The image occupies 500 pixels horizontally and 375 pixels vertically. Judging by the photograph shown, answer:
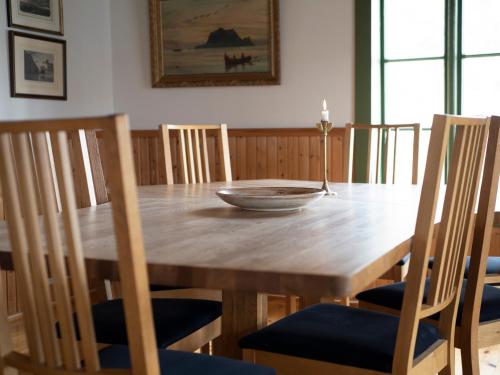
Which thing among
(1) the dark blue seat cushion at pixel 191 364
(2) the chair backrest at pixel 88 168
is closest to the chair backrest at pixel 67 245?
(1) the dark blue seat cushion at pixel 191 364

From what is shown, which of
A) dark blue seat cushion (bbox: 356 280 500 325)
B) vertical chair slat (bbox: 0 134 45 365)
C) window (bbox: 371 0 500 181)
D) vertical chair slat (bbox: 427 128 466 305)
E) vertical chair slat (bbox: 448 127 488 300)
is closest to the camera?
vertical chair slat (bbox: 0 134 45 365)

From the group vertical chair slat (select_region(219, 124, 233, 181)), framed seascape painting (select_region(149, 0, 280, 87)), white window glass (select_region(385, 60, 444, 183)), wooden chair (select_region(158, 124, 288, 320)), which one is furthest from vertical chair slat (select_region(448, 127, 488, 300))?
framed seascape painting (select_region(149, 0, 280, 87))

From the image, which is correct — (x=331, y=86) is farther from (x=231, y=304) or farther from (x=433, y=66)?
(x=231, y=304)

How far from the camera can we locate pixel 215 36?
4.50 meters

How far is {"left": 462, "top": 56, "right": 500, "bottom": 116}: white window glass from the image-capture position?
4.02m

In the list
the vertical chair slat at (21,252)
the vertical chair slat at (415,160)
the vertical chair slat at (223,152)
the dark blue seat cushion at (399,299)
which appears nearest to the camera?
the vertical chair slat at (21,252)

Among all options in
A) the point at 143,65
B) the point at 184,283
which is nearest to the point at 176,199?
the point at 184,283

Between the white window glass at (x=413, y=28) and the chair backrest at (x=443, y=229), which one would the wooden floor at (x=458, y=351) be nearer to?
the chair backrest at (x=443, y=229)

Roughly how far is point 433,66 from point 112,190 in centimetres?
341

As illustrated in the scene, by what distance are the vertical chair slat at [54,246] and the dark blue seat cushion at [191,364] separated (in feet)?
0.96

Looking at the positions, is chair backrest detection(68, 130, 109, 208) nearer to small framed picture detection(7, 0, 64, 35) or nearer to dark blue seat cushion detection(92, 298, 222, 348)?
dark blue seat cushion detection(92, 298, 222, 348)

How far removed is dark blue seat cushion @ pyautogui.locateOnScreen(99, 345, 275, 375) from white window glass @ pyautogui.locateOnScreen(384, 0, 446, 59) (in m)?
3.10

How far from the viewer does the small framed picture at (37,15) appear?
12.8ft

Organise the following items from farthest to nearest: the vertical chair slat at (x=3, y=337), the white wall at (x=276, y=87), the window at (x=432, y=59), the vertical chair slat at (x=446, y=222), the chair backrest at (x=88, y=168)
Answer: the white wall at (x=276, y=87)
the window at (x=432, y=59)
the chair backrest at (x=88, y=168)
the vertical chair slat at (x=446, y=222)
the vertical chair slat at (x=3, y=337)
